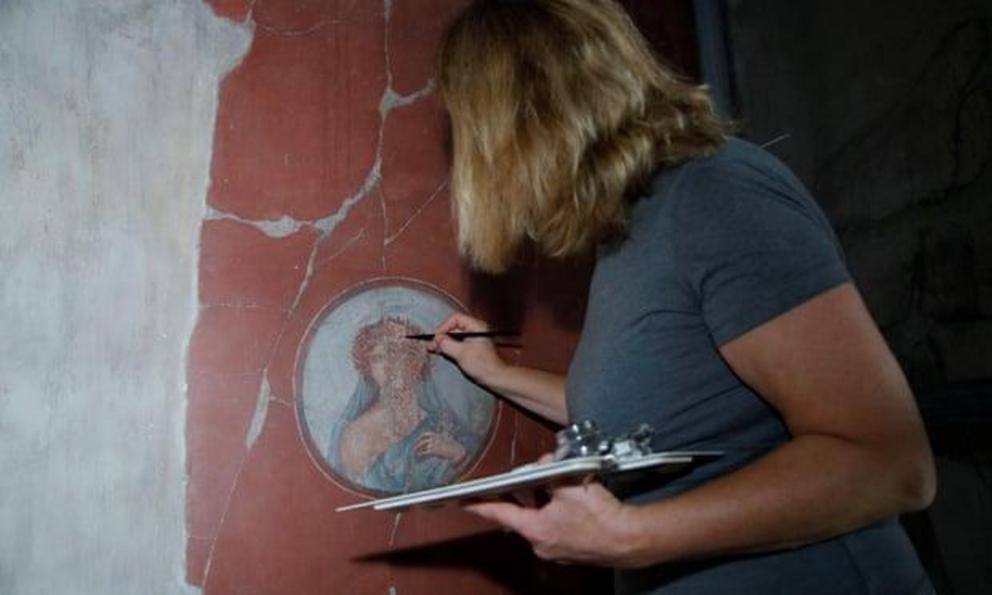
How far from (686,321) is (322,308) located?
70 cm

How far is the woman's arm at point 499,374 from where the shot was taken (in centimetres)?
125

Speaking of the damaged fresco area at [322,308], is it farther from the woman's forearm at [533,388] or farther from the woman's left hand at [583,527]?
the woman's left hand at [583,527]

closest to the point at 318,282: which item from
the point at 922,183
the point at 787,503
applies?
the point at 787,503

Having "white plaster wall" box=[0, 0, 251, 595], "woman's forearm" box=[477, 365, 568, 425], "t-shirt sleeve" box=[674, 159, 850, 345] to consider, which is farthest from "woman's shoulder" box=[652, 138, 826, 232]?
"white plaster wall" box=[0, 0, 251, 595]

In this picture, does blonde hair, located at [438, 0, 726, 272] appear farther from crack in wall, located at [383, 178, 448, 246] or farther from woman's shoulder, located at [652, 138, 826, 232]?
crack in wall, located at [383, 178, 448, 246]

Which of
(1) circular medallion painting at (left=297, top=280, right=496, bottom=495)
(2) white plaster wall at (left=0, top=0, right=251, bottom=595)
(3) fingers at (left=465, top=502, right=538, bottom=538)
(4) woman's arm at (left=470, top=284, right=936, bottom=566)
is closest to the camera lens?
(4) woman's arm at (left=470, top=284, right=936, bottom=566)

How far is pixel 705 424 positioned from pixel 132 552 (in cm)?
85

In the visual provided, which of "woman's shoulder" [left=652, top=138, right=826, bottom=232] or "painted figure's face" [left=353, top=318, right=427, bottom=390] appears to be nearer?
"woman's shoulder" [left=652, top=138, right=826, bottom=232]

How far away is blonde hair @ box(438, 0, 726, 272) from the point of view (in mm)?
826

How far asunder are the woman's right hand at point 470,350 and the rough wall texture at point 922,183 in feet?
2.15

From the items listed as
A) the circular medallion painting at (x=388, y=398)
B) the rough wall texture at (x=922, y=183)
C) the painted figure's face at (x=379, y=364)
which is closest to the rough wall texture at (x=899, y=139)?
the rough wall texture at (x=922, y=183)

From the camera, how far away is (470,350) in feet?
4.32

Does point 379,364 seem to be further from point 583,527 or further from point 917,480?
point 917,480

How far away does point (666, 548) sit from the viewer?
0.69 metres
